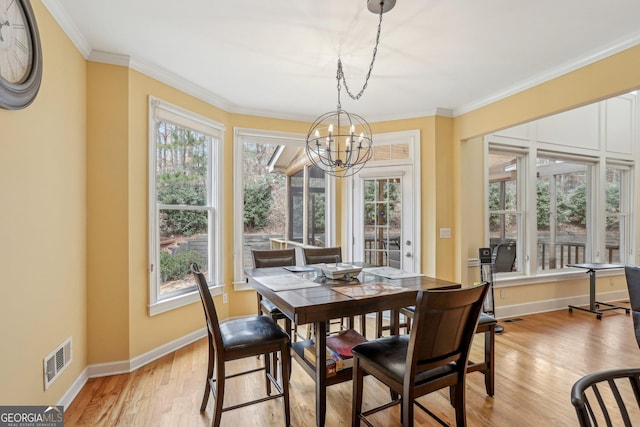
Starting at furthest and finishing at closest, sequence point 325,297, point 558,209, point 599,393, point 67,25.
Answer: point 558,209 < point 67,25 < point 325,297 < point 599,393

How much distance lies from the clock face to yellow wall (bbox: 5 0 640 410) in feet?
0.68

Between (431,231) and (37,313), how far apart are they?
378 centimetres

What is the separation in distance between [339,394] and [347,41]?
107 inches

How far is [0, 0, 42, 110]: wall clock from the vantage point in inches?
61.2

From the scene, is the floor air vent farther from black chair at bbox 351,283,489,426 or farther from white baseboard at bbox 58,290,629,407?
black chair at bbox 351,283,489,426

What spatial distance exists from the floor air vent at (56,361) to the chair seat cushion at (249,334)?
3.52 feet

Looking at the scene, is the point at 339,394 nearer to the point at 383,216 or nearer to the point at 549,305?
the point at 383,216

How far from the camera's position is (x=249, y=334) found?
2.09m

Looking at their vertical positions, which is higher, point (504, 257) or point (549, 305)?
point (504, 257)

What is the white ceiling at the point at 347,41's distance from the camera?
6.89 ft

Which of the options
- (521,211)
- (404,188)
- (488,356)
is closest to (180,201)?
(404,188)

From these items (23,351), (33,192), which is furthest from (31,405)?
(33,192)

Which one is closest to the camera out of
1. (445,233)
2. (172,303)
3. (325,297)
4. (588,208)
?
(325,297)

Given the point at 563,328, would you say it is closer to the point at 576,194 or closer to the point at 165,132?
the point at 576,194
